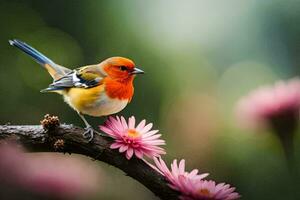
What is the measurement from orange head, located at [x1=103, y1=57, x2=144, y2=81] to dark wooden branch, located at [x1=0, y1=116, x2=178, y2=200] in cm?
13

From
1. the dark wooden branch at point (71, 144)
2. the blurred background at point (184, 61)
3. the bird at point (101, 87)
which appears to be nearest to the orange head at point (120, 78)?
the bird at point (101, 87)

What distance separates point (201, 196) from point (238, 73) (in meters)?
0.49

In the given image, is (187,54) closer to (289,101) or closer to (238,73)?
(238,73)

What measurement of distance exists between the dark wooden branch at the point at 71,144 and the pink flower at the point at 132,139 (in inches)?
0.5

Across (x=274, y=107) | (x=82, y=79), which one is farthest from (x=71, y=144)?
(x=274, y=107)

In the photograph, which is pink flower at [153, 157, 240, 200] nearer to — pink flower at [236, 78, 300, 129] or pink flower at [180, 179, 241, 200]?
pink flower at [180, 179, 241, 200]

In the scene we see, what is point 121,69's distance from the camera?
0.77 m

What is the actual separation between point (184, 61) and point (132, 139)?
49 centimetres

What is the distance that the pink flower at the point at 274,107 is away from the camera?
0.84m

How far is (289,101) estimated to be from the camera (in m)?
0.85

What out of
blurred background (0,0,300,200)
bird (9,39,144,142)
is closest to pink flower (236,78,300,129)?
blurred background (0,0,300,200)

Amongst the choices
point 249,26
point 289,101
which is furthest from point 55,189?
point 249,26

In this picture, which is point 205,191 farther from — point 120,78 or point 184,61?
point 184,61

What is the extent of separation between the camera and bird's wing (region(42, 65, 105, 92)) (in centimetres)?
79
